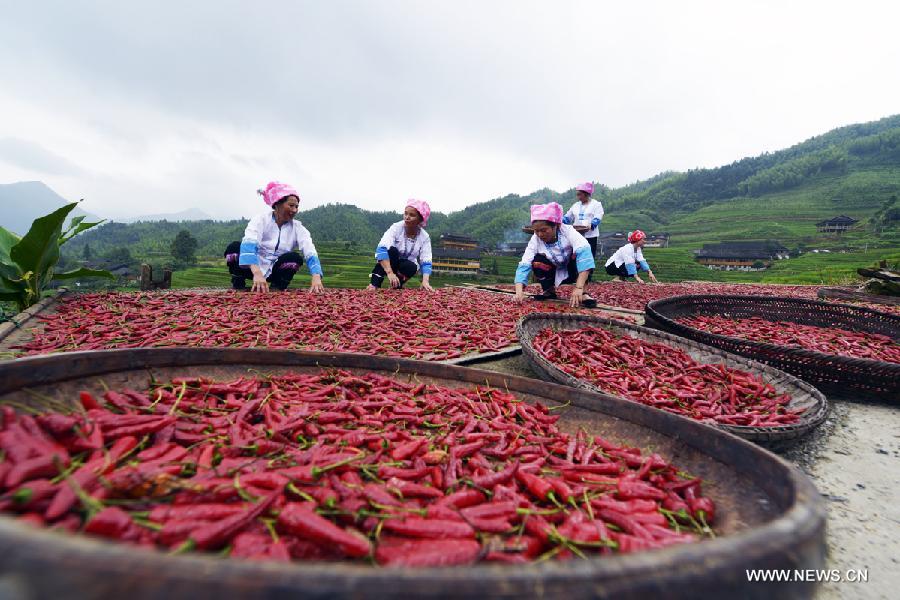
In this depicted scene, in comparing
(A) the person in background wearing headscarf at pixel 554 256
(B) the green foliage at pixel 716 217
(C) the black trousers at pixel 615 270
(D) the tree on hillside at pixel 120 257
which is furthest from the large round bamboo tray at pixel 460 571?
(D) the tree on hillside at pixel 120 257

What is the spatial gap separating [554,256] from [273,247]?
5.11 m

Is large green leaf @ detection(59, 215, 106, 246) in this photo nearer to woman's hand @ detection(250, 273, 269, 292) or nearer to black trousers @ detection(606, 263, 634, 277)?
woman's hand @ detection(250, 273, 269, 292)

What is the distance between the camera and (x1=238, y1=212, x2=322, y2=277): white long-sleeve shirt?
21.7ft

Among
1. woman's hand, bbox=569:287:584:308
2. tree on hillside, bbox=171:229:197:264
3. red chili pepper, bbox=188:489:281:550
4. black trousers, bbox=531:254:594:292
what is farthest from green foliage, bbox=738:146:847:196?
red chili pepper, bbox=188:489:281:550

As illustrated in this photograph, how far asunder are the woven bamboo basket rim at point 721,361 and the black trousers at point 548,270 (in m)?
3.34

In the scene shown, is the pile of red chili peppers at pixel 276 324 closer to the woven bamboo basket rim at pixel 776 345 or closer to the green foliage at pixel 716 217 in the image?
the woven bamboo basket rim at pixel 776 345

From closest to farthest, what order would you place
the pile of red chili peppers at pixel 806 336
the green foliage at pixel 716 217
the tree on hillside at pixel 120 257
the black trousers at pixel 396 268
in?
the pile of red chili peppers at pixel 806 336, the black trousers at pixel 396 268, the green foliage at pixel 716 217, the tree on hillside at pixel 120 257

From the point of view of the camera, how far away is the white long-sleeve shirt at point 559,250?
707cm

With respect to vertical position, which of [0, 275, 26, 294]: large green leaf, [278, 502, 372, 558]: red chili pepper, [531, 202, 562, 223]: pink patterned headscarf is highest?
[531, 202, 562, 223]: pink patterned headscarf

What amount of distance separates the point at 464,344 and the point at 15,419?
3499 mm

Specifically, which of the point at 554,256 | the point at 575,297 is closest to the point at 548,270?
the point at 554,256

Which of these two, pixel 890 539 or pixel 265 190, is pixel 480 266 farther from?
pixel 890 539

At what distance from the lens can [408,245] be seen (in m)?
8.59

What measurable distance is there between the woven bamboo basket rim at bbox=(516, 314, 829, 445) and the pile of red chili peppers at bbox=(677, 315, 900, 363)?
965mm
